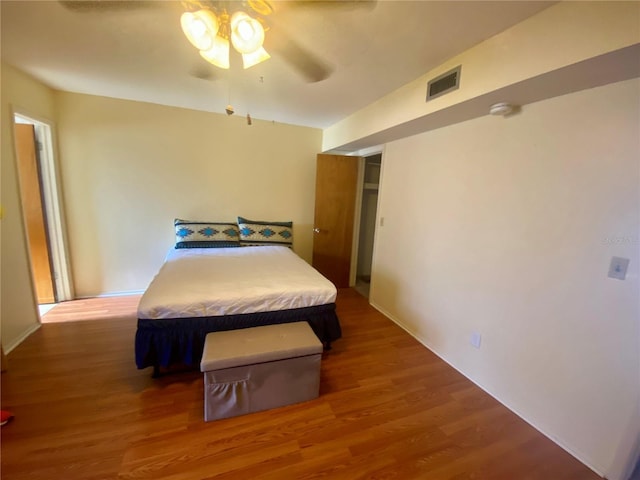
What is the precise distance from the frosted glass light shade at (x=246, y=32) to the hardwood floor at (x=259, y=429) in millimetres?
2104

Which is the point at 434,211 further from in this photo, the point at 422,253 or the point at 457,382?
the point at 457,382

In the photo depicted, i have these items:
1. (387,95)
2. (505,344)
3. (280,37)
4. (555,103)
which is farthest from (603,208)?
(280,37)

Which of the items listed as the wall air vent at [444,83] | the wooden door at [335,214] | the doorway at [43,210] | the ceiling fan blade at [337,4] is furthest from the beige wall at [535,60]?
the doorway at [43,210]

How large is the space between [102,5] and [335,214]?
3.01 meters

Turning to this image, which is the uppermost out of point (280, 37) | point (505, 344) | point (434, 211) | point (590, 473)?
point (280, 37)

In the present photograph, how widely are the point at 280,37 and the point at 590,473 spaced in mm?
3079

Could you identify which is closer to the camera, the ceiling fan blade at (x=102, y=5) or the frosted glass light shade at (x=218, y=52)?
the ceiling fan blade at (x=102, y=5)

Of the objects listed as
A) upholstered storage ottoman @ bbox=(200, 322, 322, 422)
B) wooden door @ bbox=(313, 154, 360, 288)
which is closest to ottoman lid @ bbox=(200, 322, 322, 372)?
upholstered storage ottoman @ bbox=(200, 322, 322, 422)

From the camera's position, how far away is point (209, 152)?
3.48 metres

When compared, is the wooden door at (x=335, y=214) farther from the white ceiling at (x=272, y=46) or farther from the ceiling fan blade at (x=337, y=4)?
the ceiling fan blade at (x=337, y=4)

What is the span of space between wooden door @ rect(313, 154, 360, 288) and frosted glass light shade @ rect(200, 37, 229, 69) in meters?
2.31

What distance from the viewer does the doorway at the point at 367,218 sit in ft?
13.7

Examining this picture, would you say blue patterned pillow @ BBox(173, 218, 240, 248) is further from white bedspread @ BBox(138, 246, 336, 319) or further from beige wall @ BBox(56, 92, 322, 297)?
white bedspread @ BBox(138, 246, 336, 319)

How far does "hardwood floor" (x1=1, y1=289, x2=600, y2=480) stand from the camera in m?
1.37
